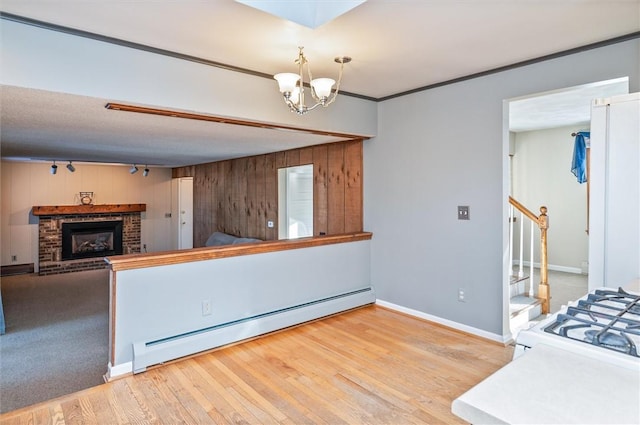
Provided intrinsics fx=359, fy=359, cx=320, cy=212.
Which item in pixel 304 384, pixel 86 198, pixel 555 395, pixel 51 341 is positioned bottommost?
pixel 51 341

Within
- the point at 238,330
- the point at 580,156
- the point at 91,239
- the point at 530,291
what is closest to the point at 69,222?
the point at 91,239

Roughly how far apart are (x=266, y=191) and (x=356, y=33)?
12.0ft

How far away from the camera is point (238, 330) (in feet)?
10.5

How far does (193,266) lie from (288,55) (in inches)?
72.6

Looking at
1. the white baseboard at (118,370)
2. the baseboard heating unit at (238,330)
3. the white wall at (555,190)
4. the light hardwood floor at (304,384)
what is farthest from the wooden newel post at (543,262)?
the white baseboard at (118,370)

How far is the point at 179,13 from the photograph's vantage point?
2.04 m

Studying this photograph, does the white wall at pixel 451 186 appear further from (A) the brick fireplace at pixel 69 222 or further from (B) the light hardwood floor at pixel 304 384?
(A) the brick fireplace at pixel 69 222

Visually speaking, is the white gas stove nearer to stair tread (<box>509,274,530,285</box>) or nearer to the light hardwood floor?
the light hardwood floor

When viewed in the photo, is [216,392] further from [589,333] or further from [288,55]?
[288,55]

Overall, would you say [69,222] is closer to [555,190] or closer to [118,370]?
[118,370]

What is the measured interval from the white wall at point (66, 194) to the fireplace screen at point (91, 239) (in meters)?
0.46

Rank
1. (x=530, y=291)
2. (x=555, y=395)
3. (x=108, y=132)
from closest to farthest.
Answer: (x=555, y=395) < (x=108, y=132) < (x=530, y=291)

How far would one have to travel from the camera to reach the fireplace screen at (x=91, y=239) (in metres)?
7.09

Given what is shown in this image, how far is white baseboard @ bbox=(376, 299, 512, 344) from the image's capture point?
3.17m
